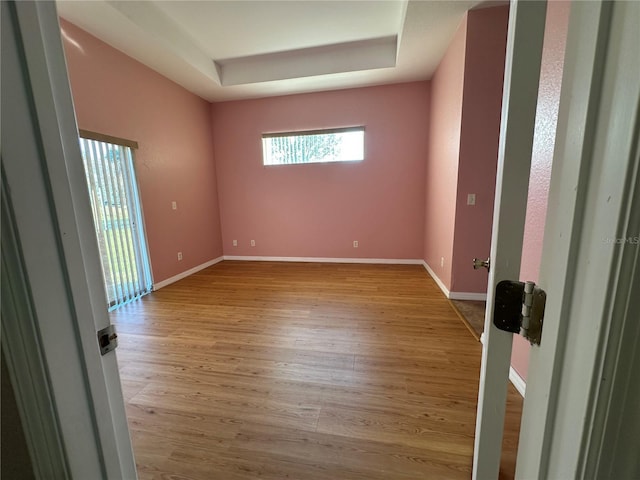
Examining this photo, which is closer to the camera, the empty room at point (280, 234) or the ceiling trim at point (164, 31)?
the empty room at point (280, 234)

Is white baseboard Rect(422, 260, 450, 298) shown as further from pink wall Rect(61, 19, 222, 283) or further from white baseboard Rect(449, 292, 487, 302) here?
pink wall Rect(61, 19, 222, 283)

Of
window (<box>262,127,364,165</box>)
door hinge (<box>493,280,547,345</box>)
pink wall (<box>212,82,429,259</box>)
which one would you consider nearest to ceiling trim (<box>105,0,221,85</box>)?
pink wall (<box>212,82,429,259</box>)

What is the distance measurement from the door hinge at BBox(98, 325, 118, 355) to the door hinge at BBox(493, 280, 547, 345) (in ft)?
2.49

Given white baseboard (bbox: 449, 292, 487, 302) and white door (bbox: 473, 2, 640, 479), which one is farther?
white baseboard (bbox: 449, 292, 487, 302)

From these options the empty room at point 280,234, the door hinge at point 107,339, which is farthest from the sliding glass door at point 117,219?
the door hinge at point 107,339

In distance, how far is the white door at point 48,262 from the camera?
0.39 metres

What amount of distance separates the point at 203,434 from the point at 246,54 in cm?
397

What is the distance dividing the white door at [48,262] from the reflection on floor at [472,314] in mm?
2386

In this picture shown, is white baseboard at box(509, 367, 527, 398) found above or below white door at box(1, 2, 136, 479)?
below

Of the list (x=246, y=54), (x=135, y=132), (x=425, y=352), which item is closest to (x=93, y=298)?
(x=425, y=352)

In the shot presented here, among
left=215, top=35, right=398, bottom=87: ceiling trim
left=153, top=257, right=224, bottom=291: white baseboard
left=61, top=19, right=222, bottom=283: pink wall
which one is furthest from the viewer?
left=153, top=257, right=224, bottom=291: white baseboard

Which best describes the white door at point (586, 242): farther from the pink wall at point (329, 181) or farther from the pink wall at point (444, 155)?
the pink wall at point (329, 181)

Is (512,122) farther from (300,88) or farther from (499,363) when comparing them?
(300,88)

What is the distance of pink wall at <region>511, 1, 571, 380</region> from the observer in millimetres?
1093
